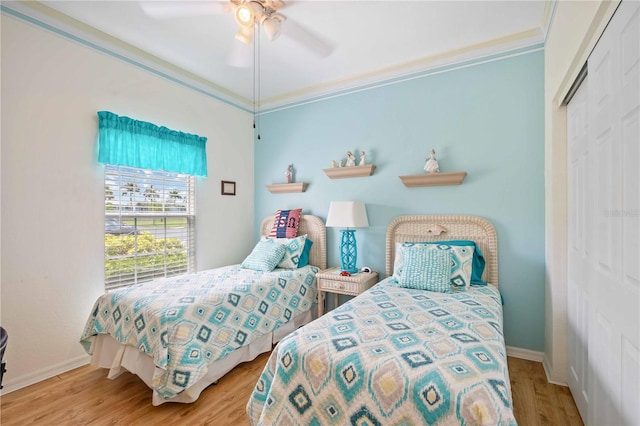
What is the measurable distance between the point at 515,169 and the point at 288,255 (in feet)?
7.58

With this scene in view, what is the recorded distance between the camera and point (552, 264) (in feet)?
7.31

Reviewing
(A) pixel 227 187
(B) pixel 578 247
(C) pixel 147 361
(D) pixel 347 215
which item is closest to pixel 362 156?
(D) pixel 347 215

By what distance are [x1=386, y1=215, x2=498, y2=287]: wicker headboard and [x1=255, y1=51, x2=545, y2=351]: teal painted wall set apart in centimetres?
8

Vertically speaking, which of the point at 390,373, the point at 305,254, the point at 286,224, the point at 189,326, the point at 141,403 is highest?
the point at 286,224

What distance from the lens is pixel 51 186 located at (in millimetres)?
2344

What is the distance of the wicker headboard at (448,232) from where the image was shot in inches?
105

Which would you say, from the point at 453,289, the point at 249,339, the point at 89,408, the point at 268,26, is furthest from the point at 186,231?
the point at 453,289

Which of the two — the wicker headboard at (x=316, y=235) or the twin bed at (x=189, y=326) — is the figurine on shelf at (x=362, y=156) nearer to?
the wicker headboard at (x=316, y=235)

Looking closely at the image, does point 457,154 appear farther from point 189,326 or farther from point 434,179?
point 189,326

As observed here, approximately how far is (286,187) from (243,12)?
208 cm

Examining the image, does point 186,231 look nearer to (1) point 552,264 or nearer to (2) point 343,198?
(2) point 343,198

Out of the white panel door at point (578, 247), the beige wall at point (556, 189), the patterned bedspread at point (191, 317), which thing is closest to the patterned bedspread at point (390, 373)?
the white panel door at point (578, 247)

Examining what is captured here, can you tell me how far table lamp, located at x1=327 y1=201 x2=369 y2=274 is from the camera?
9.85ft

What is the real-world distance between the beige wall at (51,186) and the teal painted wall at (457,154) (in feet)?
6.63
